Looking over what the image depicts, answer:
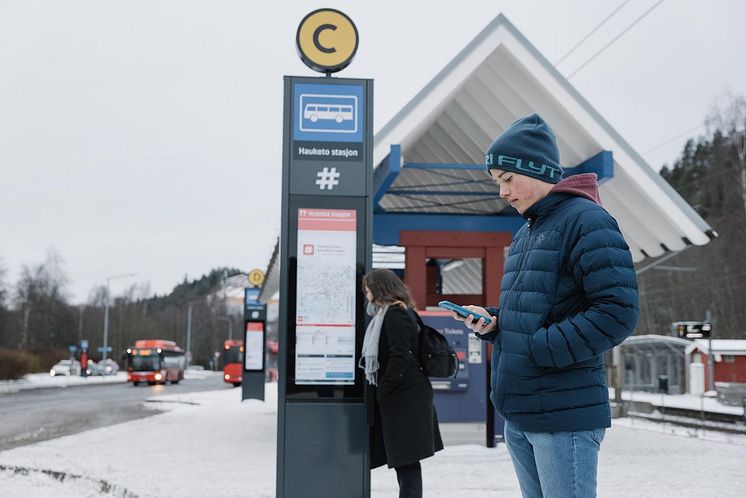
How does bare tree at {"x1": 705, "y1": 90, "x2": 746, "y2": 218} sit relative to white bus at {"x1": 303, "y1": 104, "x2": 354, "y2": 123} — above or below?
above

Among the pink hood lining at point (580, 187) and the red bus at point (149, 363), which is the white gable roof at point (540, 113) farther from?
the red bus at point (149, 363)

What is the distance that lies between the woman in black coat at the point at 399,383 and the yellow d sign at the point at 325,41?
176 cm

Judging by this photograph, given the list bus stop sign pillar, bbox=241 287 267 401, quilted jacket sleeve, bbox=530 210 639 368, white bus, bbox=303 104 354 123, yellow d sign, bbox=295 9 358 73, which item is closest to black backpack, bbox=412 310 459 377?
white bus, bbox=303 104 354 123

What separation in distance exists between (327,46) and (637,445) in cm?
769

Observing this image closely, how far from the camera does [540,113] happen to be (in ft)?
36.3

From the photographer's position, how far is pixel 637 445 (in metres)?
11.6

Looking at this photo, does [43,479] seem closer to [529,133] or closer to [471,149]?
[529,133]

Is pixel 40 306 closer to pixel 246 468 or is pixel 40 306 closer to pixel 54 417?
pixel 54 417

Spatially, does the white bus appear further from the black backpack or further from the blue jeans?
the blue jeans

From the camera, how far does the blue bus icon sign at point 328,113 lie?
625 cm

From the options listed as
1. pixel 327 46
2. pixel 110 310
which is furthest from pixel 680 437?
pixel 110 310

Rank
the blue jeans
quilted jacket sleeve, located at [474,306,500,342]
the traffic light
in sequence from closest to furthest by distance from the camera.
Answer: the blue jeans
quilted jacket sleeve, located at [474,306,500,342]
the traffic light

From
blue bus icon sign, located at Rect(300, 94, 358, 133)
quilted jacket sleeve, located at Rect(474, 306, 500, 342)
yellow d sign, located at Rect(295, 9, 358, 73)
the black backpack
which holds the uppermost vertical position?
yellow d sign, located at Rect(295, 9, 358, 73)

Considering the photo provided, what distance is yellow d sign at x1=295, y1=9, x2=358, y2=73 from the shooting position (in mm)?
6473
